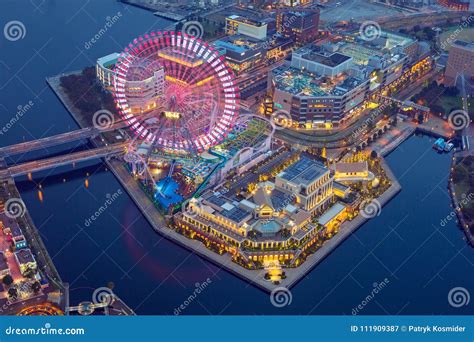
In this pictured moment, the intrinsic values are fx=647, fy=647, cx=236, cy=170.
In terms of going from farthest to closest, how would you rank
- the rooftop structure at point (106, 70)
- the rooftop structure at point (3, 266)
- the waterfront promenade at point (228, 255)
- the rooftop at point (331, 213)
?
1. the rooftop structure at point (106, 70)
2. the rooftop at point (331, 213)
3. the waterfront promenade at point (228, 255)
4. the rooftop structure at point (3, 266)

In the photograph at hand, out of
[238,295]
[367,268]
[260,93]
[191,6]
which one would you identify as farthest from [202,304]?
[191,6]

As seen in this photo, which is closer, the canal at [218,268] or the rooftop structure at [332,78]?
the canal at [218,268]

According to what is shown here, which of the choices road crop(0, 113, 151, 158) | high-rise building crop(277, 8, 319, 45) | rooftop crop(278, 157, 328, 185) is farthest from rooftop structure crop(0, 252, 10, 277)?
high-rise building crop(277, 8, 319, 45)

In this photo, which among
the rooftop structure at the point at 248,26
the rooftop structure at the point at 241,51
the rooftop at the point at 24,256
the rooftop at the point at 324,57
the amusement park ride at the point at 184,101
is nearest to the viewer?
the rooftop at the point at 24,256

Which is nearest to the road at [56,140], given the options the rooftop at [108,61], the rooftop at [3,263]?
the rooftop at [108,61]

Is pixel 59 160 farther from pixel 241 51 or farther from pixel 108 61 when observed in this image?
pixel 241 51

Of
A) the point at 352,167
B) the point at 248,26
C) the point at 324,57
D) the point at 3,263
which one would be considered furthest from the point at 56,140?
the point at 248,26

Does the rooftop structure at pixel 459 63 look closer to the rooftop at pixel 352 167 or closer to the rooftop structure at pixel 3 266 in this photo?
the rooftop at pixel 352 167
